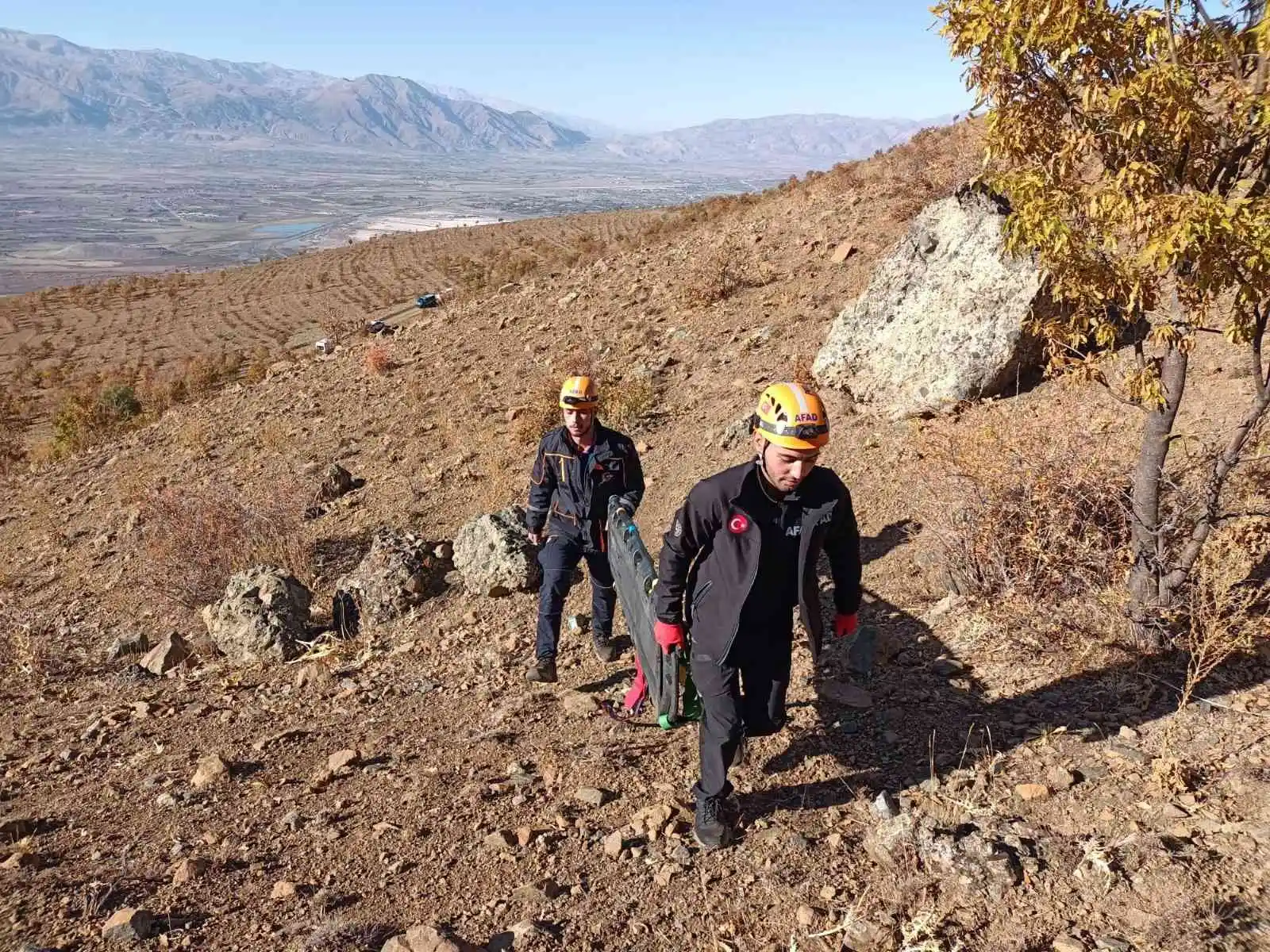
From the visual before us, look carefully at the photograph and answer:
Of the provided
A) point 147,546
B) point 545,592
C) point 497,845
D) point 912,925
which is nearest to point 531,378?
point 147,546

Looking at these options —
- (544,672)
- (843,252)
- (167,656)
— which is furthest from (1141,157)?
(843,252)

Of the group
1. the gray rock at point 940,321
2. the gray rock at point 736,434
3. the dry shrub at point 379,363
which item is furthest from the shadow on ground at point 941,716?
the dry shrub at point 379,363

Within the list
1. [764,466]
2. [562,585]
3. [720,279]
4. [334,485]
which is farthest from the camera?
[720,279]

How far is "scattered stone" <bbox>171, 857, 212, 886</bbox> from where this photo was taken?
3521 mm

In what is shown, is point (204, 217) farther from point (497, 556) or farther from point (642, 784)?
point (642, 784)

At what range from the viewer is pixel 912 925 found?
2936mm

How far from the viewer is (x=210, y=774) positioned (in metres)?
4.51

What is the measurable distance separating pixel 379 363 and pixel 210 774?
10.6 metres

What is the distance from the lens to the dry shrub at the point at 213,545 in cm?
802

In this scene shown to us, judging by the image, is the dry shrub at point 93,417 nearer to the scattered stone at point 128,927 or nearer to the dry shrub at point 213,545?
the dry shrub at point 213,545

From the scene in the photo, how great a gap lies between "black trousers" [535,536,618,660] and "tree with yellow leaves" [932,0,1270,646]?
3060mm

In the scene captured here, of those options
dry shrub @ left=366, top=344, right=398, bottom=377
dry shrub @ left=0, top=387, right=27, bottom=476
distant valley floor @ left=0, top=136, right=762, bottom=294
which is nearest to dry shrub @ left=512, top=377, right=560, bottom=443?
dry shrub @ left=366, top=344, right=398, bottom=377

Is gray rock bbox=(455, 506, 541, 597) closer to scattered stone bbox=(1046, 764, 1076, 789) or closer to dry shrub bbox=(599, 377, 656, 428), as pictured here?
dry shrub bbox=(599, 377, 656, 428)

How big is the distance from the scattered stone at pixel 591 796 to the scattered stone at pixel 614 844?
29 cm
